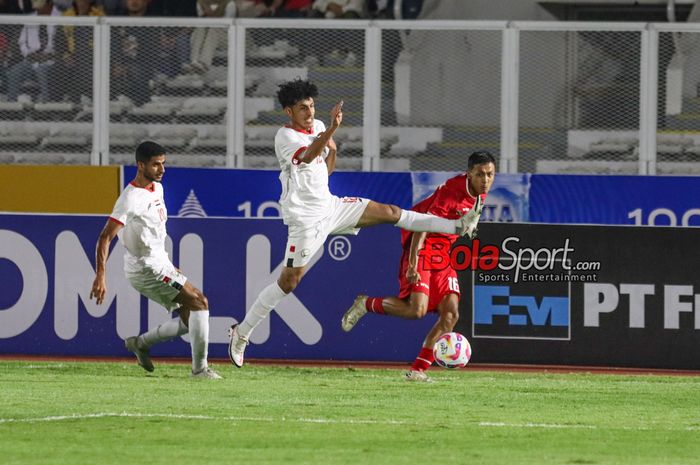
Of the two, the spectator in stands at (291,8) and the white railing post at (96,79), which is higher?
the spectator in stands at (291,8)

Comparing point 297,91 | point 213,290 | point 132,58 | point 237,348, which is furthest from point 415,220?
point 132,58

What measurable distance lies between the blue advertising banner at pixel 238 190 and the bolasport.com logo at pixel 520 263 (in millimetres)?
2965

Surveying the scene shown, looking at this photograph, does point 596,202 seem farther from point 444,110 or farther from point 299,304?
point 299,304

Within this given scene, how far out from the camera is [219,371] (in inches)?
526

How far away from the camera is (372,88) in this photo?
17.0m

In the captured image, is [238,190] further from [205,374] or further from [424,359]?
[424,359]

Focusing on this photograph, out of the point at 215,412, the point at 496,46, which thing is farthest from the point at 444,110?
the point at 215,412

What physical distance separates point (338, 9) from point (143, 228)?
23.7ft

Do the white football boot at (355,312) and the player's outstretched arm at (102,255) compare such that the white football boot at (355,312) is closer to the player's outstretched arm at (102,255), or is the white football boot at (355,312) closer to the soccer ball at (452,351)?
the soccer ball at (452,351)

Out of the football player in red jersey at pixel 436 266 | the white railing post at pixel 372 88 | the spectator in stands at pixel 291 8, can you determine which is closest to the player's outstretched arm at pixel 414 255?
the football player in red jersey at pixel 436 266

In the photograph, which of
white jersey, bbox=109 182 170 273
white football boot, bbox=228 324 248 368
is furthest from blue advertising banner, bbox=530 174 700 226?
white jersey, bbox=109 182 170 273

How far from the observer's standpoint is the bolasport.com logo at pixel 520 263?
567 inches

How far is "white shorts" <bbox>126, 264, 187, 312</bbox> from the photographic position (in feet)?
39.7

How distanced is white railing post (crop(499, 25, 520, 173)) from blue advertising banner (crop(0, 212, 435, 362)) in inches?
118
